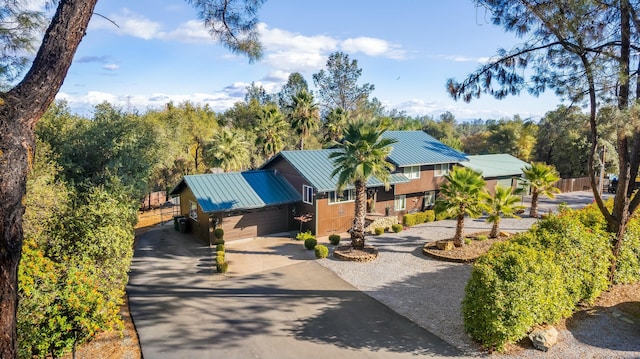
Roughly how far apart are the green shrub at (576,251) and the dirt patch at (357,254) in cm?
874

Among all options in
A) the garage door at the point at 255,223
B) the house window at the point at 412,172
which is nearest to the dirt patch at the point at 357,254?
the garage door at the point at 255,223

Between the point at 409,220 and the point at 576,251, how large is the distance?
51.4 feet

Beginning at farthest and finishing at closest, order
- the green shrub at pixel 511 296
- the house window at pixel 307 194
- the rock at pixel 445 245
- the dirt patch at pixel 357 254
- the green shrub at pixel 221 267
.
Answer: the house window at pixel 307 194 → the rock at pixel 445 245 → the dirt patch at pixel 357 254 → the green shrub at pixel 221 267 → the green shrub at pixel 511 296

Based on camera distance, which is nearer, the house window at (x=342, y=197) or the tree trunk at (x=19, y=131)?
the tree trunk at (x=19, y=131)

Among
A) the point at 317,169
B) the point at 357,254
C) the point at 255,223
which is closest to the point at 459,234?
the point at 357,254

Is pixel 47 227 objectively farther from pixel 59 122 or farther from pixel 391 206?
pixel 391 206

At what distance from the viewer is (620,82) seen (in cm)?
1189

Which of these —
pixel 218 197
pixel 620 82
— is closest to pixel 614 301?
pixel 620 82

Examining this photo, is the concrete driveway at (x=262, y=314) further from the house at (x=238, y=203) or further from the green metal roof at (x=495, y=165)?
the green metal roof at (x=495, y=165)

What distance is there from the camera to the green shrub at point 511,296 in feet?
36.0

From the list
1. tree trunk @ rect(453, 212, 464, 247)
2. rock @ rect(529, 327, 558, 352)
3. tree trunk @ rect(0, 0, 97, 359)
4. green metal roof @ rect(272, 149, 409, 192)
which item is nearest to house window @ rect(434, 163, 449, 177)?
green metal roof @ rect(272, 149, 409, 192)

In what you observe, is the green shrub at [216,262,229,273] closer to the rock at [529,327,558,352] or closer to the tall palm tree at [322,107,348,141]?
the rock at [529,327,558,352]

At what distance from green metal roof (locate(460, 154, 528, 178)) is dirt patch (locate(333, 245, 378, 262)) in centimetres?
1746

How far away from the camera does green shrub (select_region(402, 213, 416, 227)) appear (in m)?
28.5
